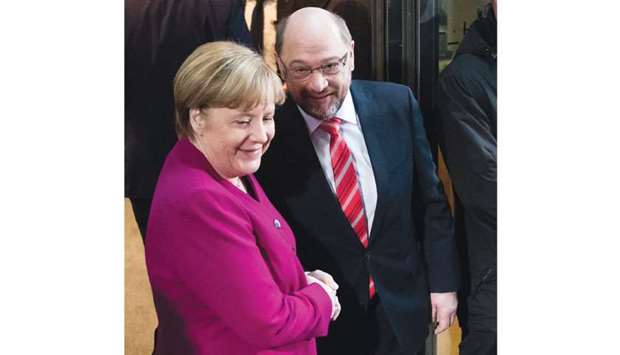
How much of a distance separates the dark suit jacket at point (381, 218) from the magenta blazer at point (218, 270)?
0.12 metres

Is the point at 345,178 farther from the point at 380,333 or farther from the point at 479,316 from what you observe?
the point at 479,316

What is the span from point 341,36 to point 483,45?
1.54 ft

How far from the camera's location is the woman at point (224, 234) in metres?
3.07

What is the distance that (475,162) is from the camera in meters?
3.41

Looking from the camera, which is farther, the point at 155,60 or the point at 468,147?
the point at 468,147

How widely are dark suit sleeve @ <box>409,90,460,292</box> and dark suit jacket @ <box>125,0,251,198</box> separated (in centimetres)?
61

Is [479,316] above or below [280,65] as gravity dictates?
below

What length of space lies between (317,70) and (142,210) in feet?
2.14

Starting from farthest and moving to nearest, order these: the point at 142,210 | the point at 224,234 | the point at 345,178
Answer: the point at 345,178
the point at 142,210
the point at 224,234

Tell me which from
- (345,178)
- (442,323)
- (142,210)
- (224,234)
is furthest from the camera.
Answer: (442,323)

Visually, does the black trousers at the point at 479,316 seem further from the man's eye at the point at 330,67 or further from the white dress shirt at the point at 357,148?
the man's eye at the point at 330,67

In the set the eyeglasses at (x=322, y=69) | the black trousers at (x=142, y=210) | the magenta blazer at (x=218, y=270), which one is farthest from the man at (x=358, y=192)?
the black trousers at (x=142, y=210)

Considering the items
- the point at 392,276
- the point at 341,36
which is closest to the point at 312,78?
the point at 341,36

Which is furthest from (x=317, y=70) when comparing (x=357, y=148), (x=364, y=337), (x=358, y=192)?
(x=364, y=337)
